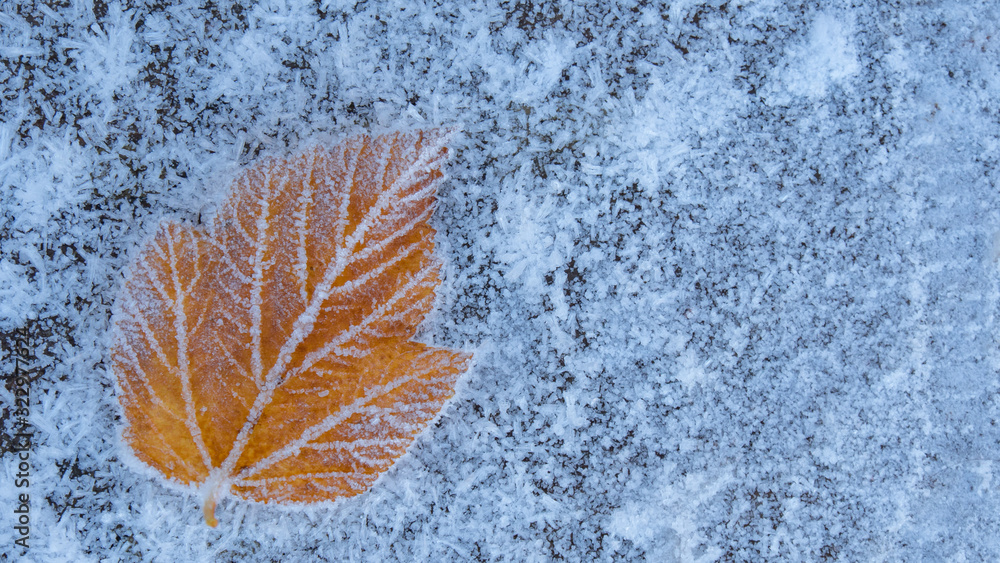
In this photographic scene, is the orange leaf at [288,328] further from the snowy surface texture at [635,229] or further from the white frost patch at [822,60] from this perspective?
the white frost patch at [822,60]

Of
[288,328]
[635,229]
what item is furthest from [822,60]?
[288,328]

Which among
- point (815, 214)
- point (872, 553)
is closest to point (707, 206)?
point (815, 214)

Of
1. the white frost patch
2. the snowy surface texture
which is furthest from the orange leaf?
the white frost patch

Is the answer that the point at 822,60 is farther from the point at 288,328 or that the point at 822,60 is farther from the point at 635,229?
the point at 288,328

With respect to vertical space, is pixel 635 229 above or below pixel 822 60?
below

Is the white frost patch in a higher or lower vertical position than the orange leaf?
higher

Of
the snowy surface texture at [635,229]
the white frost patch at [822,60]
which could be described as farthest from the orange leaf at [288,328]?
the white frost patch at [822,60]

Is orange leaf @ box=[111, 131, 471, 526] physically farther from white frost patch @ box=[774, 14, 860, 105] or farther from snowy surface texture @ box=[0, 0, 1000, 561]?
white frost patch @ box=[774, 14, 860, 105]
